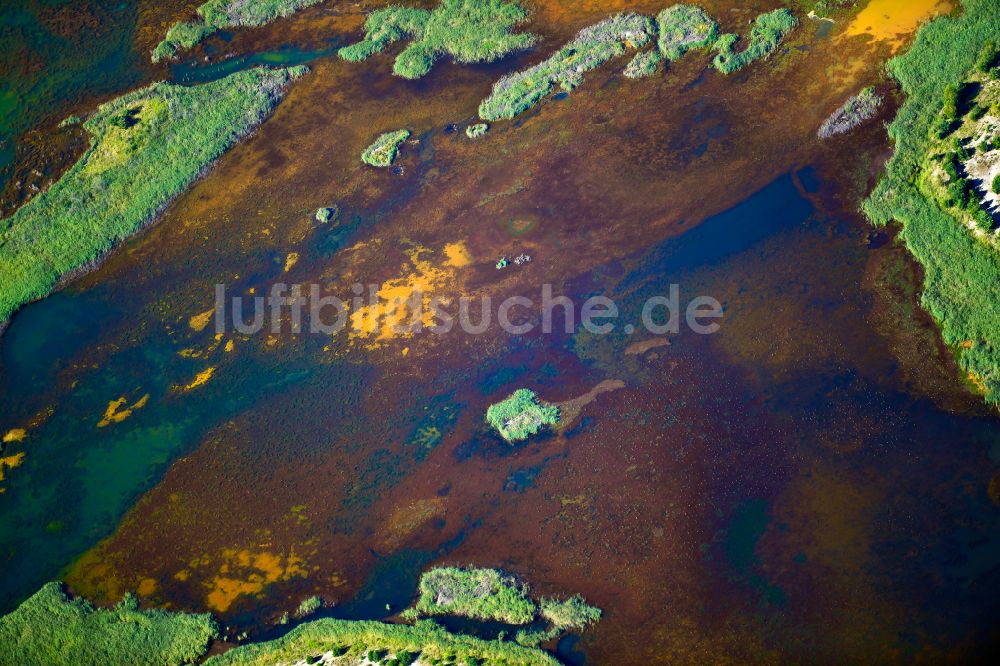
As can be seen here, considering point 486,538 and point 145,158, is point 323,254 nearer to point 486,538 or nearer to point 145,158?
point 145,158

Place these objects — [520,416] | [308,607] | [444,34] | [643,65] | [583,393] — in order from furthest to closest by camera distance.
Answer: [444,34] < [643,65] < [583,393] < [520,416] < [308,607]

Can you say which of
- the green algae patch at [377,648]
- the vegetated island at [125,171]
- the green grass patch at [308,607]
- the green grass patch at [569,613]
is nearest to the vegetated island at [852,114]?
the green grass patch at [569,613]

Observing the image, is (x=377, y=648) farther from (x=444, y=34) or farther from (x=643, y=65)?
(x=444, y=34)

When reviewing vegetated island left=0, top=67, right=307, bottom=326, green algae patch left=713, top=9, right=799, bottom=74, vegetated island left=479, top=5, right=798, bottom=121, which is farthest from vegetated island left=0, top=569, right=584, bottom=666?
green algae patch left=713, top=9, right=799, bottom=74

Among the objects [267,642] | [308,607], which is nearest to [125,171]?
[308,607]

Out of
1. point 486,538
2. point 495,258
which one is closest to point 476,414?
point 486,538

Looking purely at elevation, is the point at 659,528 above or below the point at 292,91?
below
